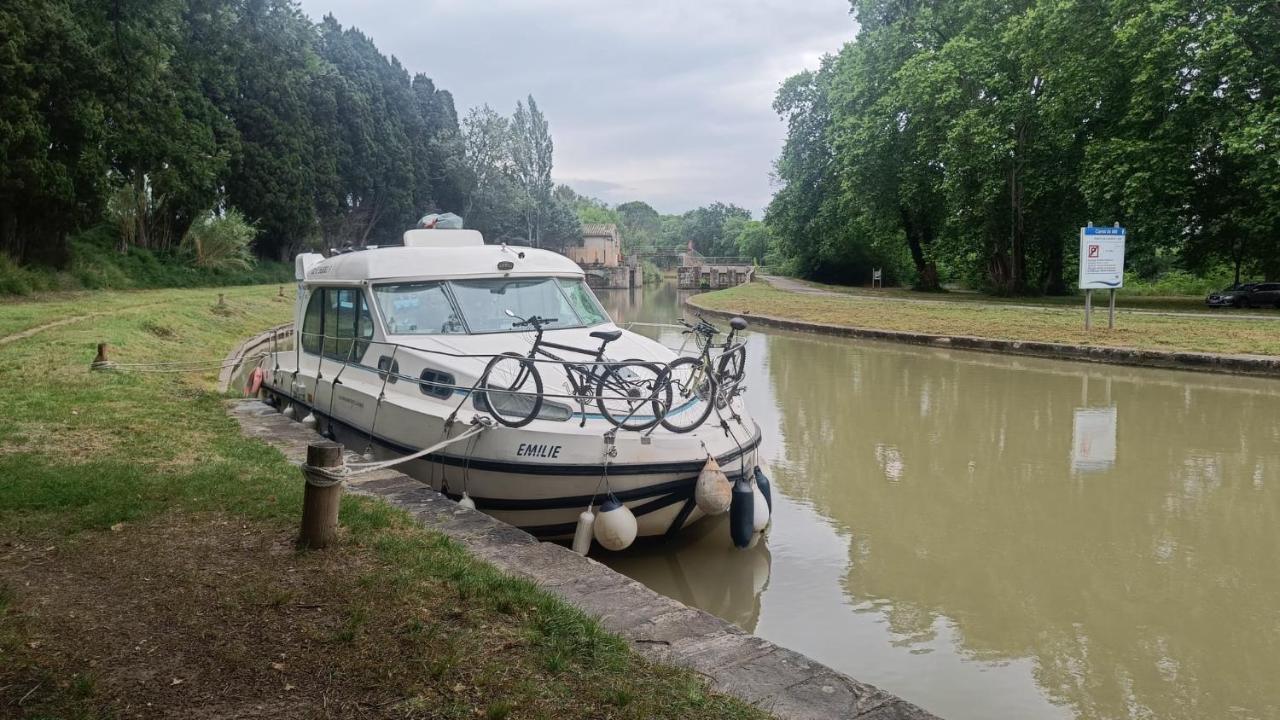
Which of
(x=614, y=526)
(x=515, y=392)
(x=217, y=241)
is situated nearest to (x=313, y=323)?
(x=515, y=392)

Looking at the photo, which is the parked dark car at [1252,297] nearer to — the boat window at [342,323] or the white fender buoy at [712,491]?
the white fender buoy at [712,491]

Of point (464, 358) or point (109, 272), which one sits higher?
point (109, 272)

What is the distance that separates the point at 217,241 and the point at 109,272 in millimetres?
6743

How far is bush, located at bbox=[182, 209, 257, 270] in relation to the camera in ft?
109

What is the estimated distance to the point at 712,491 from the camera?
6.18 m

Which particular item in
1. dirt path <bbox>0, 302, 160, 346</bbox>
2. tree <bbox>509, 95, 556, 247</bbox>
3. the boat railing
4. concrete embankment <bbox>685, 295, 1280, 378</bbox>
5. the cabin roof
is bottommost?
concrete embankment <bbox>685, 295, 1280, 378</bbox>

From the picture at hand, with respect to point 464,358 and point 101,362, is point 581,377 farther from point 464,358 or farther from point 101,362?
point 101,362

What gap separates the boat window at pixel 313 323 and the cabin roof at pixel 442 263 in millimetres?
1056

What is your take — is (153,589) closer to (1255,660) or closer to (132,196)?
(1255,660)

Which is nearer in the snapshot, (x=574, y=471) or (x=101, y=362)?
(x=574, y=471)

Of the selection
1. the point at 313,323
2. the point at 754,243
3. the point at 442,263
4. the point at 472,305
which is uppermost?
the point at 754,243

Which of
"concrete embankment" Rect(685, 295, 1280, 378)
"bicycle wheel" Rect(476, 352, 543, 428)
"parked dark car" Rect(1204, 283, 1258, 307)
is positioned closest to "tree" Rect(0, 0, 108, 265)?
"bicycle wheel" Rect(476, 352, 543, 428)

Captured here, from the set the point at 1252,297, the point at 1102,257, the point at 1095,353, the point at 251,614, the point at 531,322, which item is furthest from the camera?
the point at 1252,297

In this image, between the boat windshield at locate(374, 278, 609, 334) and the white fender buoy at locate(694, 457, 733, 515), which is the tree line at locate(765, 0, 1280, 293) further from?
the white fender buoy at locate(694, 457, 733, 515)
